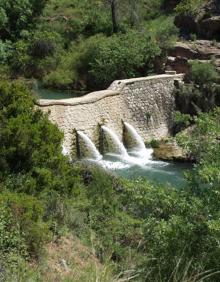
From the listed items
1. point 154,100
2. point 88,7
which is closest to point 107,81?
point 154,100

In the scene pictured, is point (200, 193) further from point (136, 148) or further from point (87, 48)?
point (87, 48)

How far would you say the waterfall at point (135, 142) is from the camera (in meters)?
20.4

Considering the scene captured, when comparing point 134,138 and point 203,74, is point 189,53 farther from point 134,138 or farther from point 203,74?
point 134,138

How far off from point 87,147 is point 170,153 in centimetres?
283

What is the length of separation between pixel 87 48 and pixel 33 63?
3391 mm

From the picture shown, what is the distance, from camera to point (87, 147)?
18953 millimetres

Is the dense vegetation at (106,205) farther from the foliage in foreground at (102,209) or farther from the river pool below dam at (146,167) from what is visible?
the river pool below dam at (146,167)

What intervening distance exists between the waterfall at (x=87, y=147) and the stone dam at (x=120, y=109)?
0.19 m

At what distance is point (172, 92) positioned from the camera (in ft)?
75.8

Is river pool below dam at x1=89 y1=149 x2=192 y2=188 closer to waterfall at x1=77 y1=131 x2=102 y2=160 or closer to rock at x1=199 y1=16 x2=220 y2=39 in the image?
waterfall at x1=77 y1=131 x2=102 y2=160

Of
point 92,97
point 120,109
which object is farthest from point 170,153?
point 92,97

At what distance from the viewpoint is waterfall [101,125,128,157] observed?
1967cm

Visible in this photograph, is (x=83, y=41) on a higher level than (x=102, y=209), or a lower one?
higher

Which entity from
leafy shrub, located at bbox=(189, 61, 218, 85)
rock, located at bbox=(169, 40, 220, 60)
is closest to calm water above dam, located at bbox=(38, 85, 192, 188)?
leafy shrub, located at bbox=(189, 61, 218, 85)
